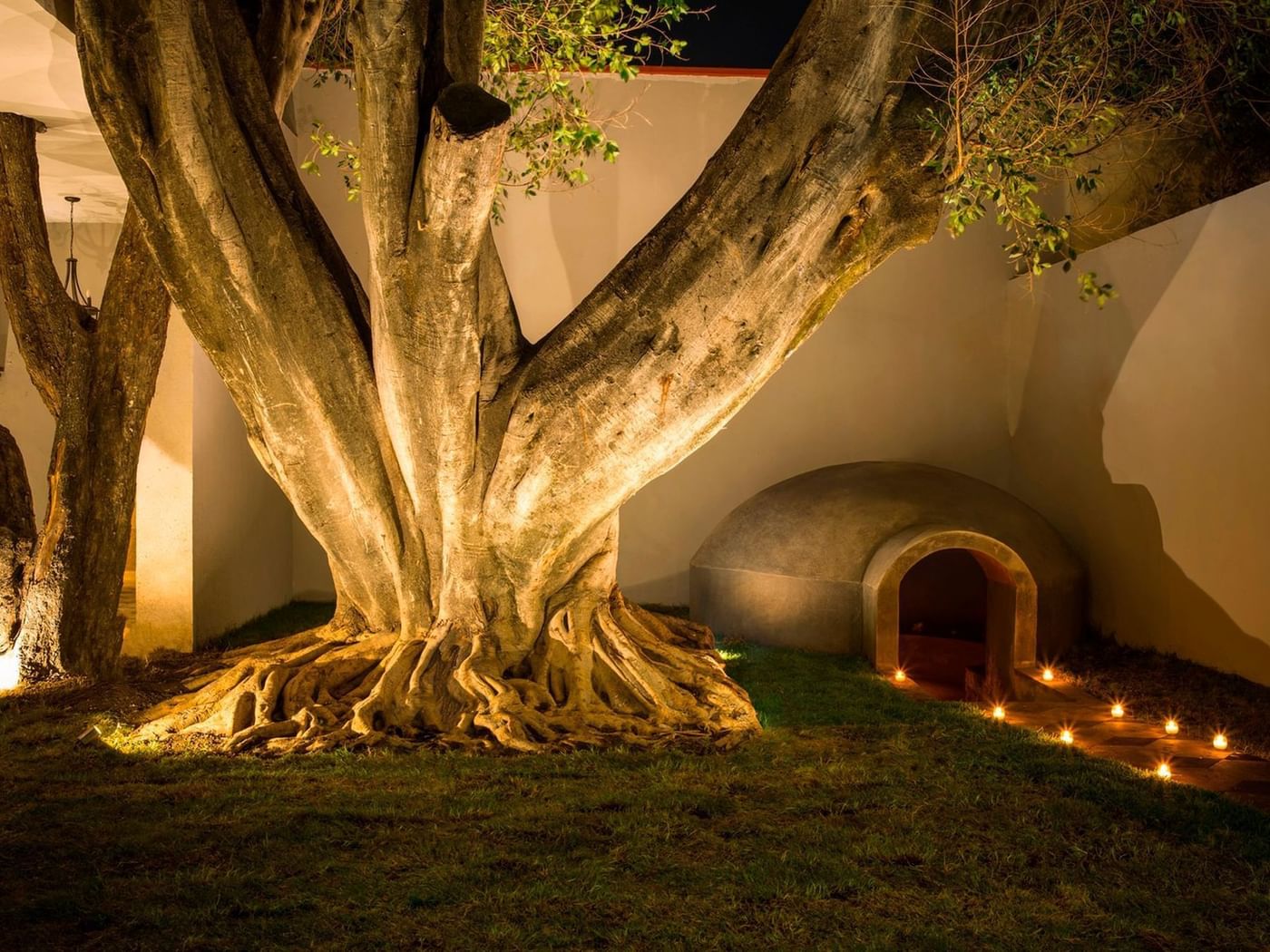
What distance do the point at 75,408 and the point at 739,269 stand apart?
4.03 metres

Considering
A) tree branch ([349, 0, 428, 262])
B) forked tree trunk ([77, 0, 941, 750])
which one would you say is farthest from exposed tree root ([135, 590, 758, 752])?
tree branch ([349, 0, 428, 262])

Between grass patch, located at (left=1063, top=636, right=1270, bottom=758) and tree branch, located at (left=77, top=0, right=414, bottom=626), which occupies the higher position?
tree branch, located at (left=77, top=0, right=414, bottom=626)

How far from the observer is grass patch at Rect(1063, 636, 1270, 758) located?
6293 mm

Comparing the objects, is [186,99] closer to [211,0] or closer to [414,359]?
[211,0]

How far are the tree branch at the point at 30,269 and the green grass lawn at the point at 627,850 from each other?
2.25 metres

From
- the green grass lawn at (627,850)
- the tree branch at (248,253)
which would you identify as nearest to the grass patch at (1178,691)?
the green grass lawn at (627,850)

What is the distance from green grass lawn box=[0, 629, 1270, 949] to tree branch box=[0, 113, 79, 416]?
225 centimetres

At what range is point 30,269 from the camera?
652 centimetres

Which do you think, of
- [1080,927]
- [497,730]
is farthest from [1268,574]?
[497,730]

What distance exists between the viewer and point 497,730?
17.9 feet

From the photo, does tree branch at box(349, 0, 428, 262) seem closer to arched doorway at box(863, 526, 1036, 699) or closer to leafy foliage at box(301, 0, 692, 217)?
leafy foliage at box(301, 0, 692, 217)

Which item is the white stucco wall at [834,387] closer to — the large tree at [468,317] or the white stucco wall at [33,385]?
the white stucco wall at [33,385]

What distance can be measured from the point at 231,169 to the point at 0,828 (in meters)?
3.21

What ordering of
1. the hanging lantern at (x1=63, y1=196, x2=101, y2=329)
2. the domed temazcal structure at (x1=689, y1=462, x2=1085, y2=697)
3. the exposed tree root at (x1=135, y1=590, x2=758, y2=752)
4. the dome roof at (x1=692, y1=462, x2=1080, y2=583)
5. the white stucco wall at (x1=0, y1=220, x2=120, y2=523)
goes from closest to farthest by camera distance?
the exposed tree root at (x1=135, y1=590, x2=758, y2=752) < the domed temazcal structure at (x1=689, y1=462, x2=1085, y2=697) < the hanging lantern at (x1=63, y1=196, x2=101, y2=329) < the dome roof at (x1=692, y1=462, x2=1080, y2=583) < the white stucco wall at (x1=0, y1=220, x2=120, y2=523)
